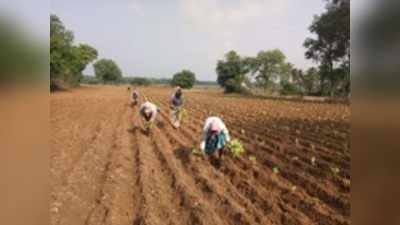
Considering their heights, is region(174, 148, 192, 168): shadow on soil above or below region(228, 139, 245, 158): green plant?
below

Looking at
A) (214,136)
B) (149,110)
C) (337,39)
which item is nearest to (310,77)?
(337,39)

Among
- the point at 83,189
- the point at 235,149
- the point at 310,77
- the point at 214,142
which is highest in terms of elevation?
the point at 310,77

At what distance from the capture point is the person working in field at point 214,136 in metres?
4.53

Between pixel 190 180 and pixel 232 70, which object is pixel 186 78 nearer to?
pixel 190 180

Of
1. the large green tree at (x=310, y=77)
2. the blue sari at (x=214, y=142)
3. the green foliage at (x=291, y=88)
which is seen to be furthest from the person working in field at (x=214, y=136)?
the green foliage at (x=291, y=88)

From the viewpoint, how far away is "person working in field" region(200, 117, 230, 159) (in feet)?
14.9

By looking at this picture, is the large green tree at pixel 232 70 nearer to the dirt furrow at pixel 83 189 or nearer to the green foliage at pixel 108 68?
the dirt furrow at pixel 83 189

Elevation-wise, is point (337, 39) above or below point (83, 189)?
above

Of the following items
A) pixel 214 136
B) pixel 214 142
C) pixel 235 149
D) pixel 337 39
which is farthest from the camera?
pixel 235 149

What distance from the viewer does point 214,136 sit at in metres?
4.70
